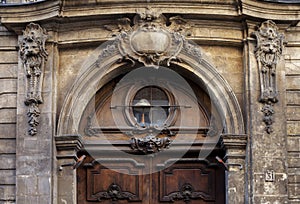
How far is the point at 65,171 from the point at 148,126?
1641mm

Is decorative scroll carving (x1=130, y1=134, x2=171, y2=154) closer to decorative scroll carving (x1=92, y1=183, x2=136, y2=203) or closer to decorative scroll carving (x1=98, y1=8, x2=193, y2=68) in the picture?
decorative scroll carving (x1=92, y1=183, x2=136, y2=203)

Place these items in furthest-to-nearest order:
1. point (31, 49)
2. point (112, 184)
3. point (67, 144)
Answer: point (112, 184) < point (31, 49) < point (67, 144)

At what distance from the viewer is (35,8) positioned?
16406mm

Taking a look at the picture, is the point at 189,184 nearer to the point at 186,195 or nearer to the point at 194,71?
the point at 186,195

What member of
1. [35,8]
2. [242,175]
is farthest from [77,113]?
[242,175]

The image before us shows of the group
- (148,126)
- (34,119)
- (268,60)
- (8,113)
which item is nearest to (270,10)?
(268,60)

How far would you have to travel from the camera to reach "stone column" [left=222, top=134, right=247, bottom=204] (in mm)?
16156

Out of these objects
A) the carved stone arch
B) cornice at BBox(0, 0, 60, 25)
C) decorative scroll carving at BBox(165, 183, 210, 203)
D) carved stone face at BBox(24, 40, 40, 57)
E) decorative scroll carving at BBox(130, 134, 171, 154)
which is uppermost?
cornice at BBox(0, 0, 60, 25)

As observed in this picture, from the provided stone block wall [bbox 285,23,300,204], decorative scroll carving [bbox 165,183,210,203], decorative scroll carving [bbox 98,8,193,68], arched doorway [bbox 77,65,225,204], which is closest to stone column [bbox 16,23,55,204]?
arched doorway [bbox 77,65,225,204]

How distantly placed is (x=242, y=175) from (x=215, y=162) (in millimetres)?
646

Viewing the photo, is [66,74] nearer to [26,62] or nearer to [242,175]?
[26,62]

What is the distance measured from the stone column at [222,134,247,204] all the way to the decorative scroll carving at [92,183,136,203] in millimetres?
1687

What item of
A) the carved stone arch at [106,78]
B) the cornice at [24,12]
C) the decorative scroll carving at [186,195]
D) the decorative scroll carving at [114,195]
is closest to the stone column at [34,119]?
the cornice at [24,12]

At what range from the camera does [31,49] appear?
16297 mm
